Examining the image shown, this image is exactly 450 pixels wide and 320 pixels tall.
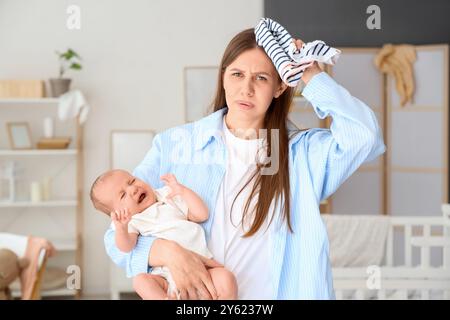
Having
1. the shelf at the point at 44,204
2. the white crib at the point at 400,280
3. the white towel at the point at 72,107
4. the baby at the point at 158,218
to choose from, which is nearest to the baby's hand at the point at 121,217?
the baby at the point at 158,218

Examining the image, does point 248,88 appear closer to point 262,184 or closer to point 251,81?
point 251,81

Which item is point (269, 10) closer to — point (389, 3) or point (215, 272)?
point (389, 3)

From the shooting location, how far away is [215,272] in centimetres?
79

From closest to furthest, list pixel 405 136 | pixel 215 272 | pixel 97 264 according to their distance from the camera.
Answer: pixel 215 272, pixel 97 264, pixel 405 136

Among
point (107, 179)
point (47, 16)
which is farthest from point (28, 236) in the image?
point (107, 179)

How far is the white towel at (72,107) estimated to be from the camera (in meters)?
2.38

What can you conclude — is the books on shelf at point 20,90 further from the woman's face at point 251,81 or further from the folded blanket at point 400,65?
the woman's face at point 251,81

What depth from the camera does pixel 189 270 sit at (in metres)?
0.78

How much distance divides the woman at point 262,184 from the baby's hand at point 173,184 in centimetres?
4

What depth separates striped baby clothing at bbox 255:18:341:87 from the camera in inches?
30.2

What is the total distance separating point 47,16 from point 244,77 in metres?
0.49

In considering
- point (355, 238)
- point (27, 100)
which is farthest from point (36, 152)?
point (355, 238)

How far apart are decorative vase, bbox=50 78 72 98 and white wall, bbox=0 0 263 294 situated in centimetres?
82
